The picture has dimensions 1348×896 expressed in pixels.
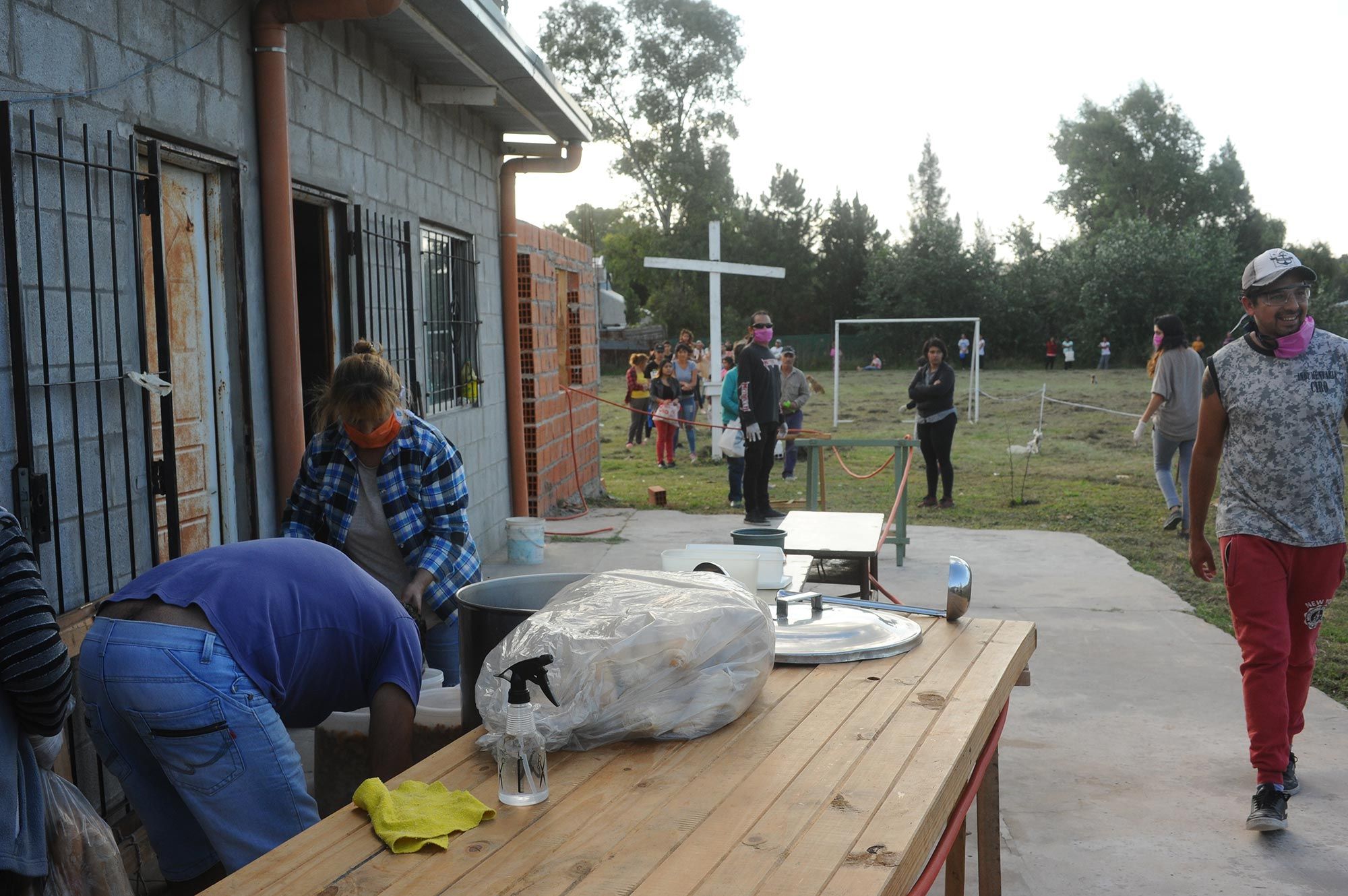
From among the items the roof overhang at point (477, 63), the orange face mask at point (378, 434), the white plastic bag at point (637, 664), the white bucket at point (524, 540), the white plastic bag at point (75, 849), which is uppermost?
the roof overhang at point (477, 63)

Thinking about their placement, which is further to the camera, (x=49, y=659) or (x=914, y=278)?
(x=914, y=278)

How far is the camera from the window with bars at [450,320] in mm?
7523

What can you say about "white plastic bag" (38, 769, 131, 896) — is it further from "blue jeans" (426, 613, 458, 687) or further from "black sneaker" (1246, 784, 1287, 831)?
"black sneaker" (1246, 784, 1287, 831)

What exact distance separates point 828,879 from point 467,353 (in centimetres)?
704

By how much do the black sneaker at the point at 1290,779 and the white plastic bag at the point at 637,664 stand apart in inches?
102

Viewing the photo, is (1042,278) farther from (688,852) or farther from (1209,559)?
(688,852)

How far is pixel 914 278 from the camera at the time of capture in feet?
148

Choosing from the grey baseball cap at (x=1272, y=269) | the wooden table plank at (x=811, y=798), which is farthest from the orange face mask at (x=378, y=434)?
the grey baseball cap at (x=1272, y=269)

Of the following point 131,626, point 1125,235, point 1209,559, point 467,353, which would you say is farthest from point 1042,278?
point 131,626

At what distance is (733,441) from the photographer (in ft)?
41.7

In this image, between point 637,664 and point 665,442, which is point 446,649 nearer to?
point 637,664

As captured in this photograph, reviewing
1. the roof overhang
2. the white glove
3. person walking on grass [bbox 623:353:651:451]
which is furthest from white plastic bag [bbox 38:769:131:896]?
person walking on grass [bbox 623:353:651:451]

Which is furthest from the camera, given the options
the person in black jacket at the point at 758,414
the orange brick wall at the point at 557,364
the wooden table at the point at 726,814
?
the person in black jacket at the point at 758,414

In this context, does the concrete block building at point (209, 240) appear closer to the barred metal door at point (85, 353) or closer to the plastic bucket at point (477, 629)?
the barred metal door at point (85, 353)
